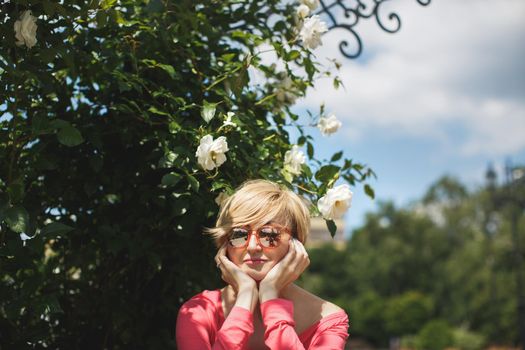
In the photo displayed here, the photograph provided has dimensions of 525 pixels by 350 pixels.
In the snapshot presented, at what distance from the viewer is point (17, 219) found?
1.66 m

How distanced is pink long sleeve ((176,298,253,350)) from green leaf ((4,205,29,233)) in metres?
0.54

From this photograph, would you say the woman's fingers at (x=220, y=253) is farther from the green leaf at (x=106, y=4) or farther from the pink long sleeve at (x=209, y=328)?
the green leaf at (x=106, y=4)

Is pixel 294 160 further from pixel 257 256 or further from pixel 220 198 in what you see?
pixel 257 256

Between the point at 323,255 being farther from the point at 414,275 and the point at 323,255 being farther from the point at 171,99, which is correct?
the point at 171,99

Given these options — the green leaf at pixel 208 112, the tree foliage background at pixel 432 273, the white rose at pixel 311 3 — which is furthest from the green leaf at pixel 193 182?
the tree foliage background at pixel 432 273

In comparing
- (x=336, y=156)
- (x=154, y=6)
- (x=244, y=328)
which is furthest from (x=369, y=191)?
(x=154, y=6)

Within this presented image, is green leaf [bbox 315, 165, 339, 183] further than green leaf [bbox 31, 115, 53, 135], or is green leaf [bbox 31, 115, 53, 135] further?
green leaf [bbox 315, 165, 339, 183]

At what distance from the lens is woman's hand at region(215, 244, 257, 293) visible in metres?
1.81

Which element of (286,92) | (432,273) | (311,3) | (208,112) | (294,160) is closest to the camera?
(208,112)

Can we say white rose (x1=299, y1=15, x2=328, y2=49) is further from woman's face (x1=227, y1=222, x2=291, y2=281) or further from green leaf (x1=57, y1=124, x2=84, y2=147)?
green leaf (x1=57, y1=124, x2=84, y2=147)

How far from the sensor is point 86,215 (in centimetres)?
225

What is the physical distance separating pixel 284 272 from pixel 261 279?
8 centimetres

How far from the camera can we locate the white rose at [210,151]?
185cm

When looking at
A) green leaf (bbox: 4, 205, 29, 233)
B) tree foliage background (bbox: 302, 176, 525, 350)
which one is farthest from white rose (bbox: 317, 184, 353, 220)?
tree foliage background (bbox: 302, 176, 525, 350)
